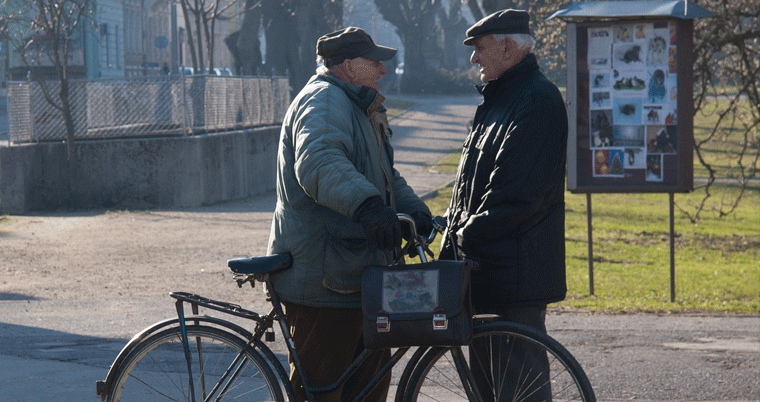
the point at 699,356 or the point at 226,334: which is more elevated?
the point at 226,334

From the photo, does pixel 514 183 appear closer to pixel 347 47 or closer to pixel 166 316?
pixel 347 47

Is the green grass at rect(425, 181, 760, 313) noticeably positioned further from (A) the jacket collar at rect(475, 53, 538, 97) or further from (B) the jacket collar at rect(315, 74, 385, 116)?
(B) the jacket collar at rect(315, 74, 385, 116)

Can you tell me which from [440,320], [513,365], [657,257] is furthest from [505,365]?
[657,257]

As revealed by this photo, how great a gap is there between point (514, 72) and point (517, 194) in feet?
1.62

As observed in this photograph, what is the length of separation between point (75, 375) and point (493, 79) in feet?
9.84

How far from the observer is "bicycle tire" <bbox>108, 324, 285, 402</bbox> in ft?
12.9

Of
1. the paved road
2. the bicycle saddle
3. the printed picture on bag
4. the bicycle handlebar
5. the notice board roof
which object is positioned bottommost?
the paved road

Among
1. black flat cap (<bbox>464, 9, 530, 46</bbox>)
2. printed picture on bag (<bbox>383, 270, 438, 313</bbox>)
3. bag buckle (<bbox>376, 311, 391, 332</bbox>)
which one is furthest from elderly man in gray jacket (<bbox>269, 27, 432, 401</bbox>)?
black flat cap (<bbox>464, 9, 530, 46</bbox>)

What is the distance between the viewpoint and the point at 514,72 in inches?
161

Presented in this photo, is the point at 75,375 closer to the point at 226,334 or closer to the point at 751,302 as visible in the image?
the point at 226,334

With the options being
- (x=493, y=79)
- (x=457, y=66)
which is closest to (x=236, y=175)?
(x=493, y=79)

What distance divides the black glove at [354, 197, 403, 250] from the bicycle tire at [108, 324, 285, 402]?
69 cm

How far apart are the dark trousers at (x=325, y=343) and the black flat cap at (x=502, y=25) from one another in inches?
45.5

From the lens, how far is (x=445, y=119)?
39.1 meters
